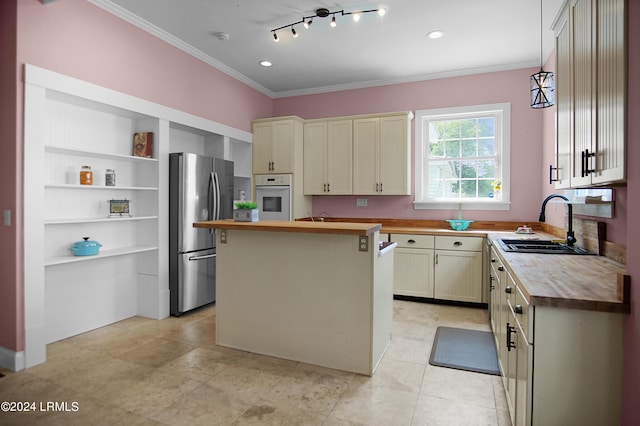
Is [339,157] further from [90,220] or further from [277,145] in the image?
[90,220]

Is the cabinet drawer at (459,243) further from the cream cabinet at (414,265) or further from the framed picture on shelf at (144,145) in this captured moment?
the framed picture on shelf at (144,145)

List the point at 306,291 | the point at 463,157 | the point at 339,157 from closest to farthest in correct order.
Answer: the point at 306,291
the point at 463,157
the point at 339,157

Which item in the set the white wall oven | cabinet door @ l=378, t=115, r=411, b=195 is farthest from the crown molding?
cabinet door @ l=378, t=115, r=411, b=195

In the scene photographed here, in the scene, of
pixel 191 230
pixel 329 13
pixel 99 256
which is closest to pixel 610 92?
pixel 329 13

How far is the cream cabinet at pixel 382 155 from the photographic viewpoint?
478cm

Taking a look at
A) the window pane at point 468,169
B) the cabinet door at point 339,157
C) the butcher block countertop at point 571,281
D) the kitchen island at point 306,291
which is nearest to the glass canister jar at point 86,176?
the kitchen island at point 306,291

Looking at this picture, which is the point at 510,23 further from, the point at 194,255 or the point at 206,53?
the point at 194,255

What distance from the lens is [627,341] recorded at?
134 cm

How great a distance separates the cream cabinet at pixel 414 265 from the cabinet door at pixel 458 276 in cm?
9

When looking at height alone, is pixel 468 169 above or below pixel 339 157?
below

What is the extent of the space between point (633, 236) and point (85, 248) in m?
3.73

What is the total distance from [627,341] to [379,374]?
5.24 feet

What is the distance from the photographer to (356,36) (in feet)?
12.6

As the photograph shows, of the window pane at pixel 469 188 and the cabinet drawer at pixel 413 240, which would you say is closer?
the cabinet drawer at pixel 413 240
